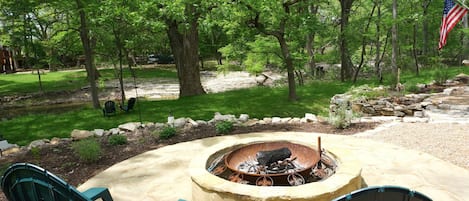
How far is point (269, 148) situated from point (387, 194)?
3.09 meters

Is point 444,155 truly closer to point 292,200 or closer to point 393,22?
point 292,200

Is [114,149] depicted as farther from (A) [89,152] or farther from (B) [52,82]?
(B) [52,82]

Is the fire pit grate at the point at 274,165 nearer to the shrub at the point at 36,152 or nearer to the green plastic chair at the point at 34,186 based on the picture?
the green plastic chair at the point at 34,186

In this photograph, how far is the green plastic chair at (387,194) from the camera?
78.6 inches

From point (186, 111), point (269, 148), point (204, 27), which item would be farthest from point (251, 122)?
point (204, 27)

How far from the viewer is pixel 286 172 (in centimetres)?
419

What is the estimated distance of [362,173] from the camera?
15.3ft

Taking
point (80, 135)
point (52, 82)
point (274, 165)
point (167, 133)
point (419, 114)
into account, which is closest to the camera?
point (274, 165)

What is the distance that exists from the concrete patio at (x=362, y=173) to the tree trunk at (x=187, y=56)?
7712 millimetres

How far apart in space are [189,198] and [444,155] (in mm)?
4134

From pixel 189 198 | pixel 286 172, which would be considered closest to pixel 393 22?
pixel 286 172

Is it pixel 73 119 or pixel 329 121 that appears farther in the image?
pixel 73 119


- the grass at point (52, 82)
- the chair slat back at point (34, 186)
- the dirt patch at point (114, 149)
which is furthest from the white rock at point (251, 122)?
the grass at point (52, 82)

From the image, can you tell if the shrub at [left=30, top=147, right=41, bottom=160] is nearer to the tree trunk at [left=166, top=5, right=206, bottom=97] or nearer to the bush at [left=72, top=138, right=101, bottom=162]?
the bush at [left=72, top=138, right=101, bottom=162]
